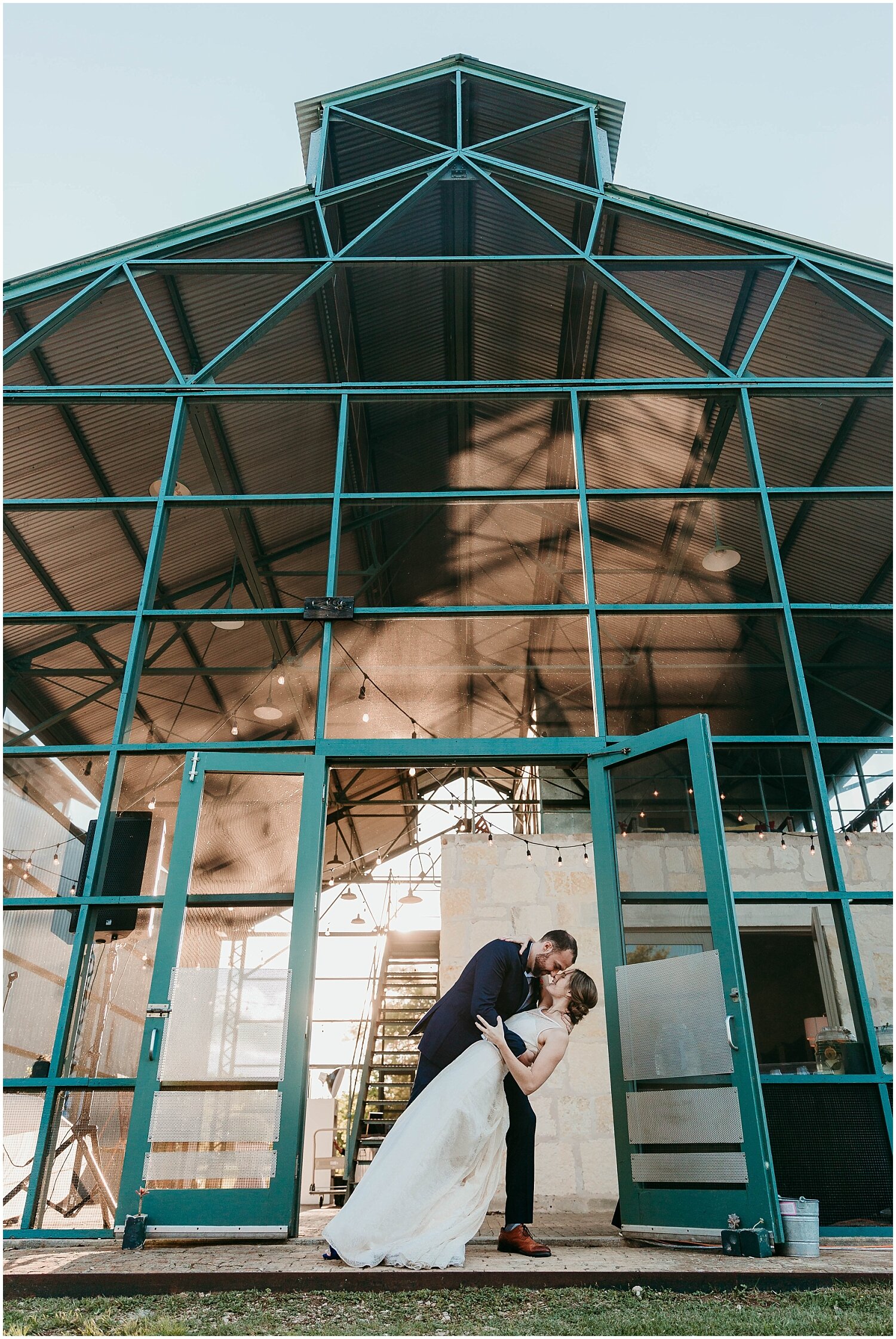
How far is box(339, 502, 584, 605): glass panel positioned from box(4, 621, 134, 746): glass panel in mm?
2153

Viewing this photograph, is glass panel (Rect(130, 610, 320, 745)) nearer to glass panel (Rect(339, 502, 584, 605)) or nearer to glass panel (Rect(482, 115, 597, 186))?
glass panel (Rect(339, 502, 584, 605))

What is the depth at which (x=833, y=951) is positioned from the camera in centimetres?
917

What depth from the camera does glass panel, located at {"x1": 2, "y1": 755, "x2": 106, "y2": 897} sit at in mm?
5262

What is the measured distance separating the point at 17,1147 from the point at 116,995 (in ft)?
2.69

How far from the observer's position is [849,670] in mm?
7605

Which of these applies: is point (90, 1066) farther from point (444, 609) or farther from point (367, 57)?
point (367, 57)

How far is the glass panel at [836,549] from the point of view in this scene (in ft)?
22.7

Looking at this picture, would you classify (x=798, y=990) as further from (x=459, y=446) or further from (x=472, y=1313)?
(x=472, y=1313)

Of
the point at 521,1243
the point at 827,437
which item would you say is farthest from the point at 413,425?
the point at 521,1243

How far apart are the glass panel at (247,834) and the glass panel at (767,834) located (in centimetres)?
463

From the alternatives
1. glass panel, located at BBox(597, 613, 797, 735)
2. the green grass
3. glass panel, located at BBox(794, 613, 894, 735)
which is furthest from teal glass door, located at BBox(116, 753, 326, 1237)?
glass panel, located at BBox(794, 613, 894, 735)

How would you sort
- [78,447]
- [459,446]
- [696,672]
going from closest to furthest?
[78,447]
[696,672]
[459,446]

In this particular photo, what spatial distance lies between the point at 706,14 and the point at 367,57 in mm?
2953

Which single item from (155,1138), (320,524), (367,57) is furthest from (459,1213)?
(367,57)
